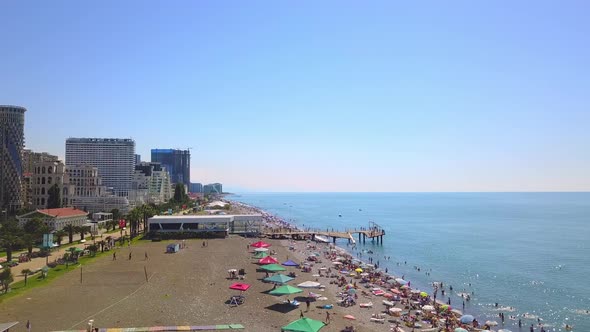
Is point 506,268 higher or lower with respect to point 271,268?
lower

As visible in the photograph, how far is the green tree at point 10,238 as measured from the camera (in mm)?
50894

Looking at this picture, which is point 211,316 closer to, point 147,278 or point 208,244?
point 147,278

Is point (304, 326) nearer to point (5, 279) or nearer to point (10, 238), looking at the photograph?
point (5, 279)

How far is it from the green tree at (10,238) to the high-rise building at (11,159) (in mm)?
48656

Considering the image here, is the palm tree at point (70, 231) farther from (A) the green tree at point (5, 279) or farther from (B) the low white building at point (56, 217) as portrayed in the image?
(A) the green tree at point (5, 279)

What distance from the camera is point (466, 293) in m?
51.8

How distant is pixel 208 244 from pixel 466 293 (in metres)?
41.2

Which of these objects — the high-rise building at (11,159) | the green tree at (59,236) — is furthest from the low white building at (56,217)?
the high-rise building at (11,159)

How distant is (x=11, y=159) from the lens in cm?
11038

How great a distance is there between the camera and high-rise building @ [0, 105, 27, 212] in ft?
355

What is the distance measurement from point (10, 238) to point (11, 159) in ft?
218

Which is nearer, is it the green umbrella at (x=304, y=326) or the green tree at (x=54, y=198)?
the green umbrella at (x=304, y=326)

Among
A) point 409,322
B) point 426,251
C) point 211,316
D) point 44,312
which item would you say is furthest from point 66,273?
point 426,251

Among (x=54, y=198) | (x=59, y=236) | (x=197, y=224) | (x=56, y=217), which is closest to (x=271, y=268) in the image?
(x=197, y=224)
